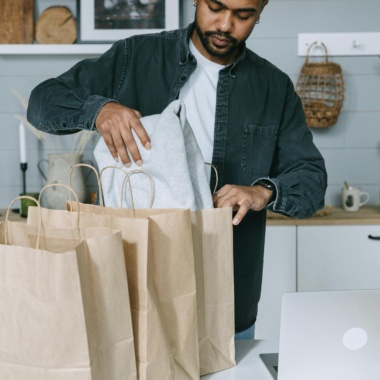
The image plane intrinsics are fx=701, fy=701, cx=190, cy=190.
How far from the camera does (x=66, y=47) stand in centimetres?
297

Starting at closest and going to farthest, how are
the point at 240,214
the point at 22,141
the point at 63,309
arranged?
the point at 63,309 < the point at 240,214 < the point at 22,141

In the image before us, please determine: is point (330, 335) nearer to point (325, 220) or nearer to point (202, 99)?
point (202, 99)

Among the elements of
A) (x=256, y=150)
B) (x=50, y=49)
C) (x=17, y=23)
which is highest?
(x=17, y=23)

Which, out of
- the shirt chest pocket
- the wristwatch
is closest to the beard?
the shirt chest pocket

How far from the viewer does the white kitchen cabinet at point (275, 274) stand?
2.80 metres

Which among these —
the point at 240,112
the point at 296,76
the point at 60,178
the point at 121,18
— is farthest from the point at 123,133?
the point at 296,76

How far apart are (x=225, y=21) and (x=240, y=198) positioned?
1.38 ft

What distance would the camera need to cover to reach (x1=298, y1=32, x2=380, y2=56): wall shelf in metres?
3.09

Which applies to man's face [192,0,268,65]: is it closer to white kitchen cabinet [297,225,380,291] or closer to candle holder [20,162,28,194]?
white kitchen cabinet [297,225,380,291]

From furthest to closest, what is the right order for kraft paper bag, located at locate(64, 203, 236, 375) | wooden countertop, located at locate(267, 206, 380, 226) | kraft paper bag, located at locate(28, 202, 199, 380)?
wooden countertop, located at locate(267, 206, 380, 226)
kraft paper bag, located at locate(64, 203, 236, 375)
kraft paper bag, located at locate(28, 202, 199, 380)

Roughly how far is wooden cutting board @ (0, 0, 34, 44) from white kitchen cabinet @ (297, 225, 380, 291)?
4.67 ft

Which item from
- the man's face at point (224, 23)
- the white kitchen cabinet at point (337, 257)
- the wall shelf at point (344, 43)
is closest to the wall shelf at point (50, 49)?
the wall shelf at point (344, 43)

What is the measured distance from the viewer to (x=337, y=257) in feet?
9.28

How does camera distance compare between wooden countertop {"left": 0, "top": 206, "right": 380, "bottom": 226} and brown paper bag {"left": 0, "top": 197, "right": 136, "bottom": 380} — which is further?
wooden countertop {"left": 0, "top": 206, "right": 380, "bottom": 226}
